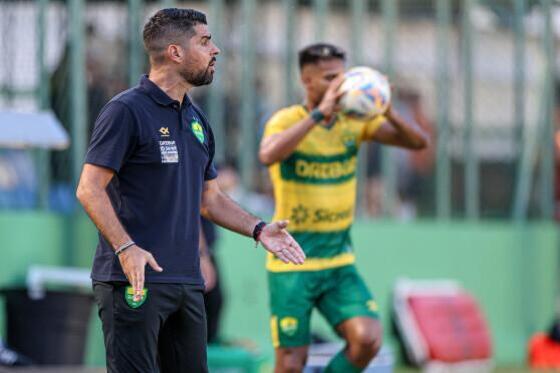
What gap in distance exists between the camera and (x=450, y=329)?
13578 mm

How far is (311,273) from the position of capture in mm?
7926

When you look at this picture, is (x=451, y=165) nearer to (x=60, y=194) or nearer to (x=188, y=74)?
(x=60, y=194)

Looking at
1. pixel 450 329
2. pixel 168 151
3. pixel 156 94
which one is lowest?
pixel 450 329

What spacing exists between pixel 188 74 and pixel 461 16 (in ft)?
28.3

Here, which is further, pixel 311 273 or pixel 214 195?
pixel 311 273

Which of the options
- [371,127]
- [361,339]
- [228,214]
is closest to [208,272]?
[371,127]

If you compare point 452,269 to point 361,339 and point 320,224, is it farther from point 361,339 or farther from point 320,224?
point 361,339

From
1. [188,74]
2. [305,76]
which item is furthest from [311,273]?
[188,74]

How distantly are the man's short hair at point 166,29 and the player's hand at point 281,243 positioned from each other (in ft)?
2.89

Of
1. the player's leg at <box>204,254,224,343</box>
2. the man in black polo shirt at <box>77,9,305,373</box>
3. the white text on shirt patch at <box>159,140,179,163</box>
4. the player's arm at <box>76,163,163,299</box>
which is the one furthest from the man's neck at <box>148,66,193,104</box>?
the player's leg at <box>204,254,224,343</box>

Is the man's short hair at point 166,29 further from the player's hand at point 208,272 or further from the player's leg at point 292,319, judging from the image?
the player's hand at point 208,272

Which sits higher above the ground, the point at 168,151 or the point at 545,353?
the point at 168,151

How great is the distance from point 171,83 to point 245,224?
721 mm

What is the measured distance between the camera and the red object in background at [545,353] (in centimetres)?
1349
